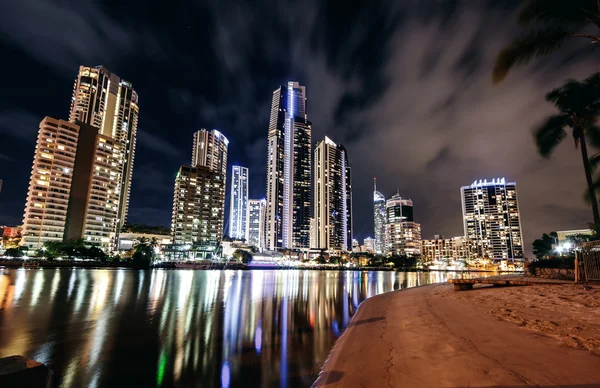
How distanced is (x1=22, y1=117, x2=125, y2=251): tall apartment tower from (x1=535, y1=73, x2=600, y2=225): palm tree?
166m

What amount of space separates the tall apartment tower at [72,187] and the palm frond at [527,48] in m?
165

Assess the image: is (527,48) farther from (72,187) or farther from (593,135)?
(72,187)

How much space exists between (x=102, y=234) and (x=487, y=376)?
17320 cm

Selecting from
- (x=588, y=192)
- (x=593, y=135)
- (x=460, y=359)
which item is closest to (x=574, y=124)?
(x=593, y=135)

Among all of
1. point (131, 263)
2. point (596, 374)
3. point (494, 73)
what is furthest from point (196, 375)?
point (131, 263)

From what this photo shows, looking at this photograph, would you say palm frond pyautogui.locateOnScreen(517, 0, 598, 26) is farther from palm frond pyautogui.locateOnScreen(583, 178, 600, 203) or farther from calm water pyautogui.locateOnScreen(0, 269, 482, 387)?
palm frond pyautogui.locateOnScreen(583, 178, 600, 203)

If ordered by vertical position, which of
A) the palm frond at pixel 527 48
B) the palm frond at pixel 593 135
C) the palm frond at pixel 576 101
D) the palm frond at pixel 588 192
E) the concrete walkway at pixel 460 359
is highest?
the palm frond at pixel 576 101

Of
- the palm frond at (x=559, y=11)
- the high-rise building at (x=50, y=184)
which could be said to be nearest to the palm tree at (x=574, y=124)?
the palm frond at (x=559, y=11)

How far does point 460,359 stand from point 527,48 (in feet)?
36.0

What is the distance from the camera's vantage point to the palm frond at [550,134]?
2611cm

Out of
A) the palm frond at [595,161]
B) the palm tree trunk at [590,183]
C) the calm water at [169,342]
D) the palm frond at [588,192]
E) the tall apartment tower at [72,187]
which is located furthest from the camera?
the tall apartment tower at [72,187]

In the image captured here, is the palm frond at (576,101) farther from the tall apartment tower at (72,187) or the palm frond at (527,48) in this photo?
the tall apartment tower at (72,187)

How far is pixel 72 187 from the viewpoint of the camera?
14100 cm

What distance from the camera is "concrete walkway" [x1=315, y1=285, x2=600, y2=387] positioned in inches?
242
